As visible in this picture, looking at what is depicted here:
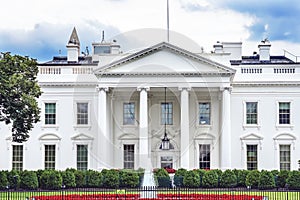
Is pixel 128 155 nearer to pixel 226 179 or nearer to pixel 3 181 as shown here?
pixel 226 179

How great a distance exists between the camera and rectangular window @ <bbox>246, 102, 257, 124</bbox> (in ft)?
167

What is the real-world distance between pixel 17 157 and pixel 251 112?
1863 centimetres

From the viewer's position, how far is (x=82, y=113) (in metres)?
51.6

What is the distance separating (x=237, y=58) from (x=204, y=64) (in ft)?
35.4

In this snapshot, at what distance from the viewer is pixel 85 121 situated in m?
51.5

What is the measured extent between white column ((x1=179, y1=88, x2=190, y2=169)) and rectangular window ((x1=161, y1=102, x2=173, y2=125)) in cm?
360

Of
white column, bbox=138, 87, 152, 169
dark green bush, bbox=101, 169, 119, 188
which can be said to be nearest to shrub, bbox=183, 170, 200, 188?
dark green bush, bbox=101, 169, 119, 188

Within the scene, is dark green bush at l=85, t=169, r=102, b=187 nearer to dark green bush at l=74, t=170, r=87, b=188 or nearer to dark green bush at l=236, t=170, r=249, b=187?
dark green bush at l=74, t=170, r=87, b=188

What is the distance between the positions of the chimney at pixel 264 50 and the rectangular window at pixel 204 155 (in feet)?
36.9

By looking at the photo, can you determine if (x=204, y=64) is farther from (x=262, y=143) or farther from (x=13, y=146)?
(x=13, y=146)

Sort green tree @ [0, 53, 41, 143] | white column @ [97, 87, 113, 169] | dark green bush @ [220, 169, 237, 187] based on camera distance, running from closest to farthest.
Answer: green tree @ [0, 53, 41, 143] → dark green bush @ [220, 169, 237, 187] → white column @ [97, 87, 113, 169]

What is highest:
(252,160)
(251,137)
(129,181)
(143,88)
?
(143,88)

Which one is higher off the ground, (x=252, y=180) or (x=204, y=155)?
(x=204, y=155)

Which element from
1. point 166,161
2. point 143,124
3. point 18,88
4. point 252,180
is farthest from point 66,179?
point 252,180
